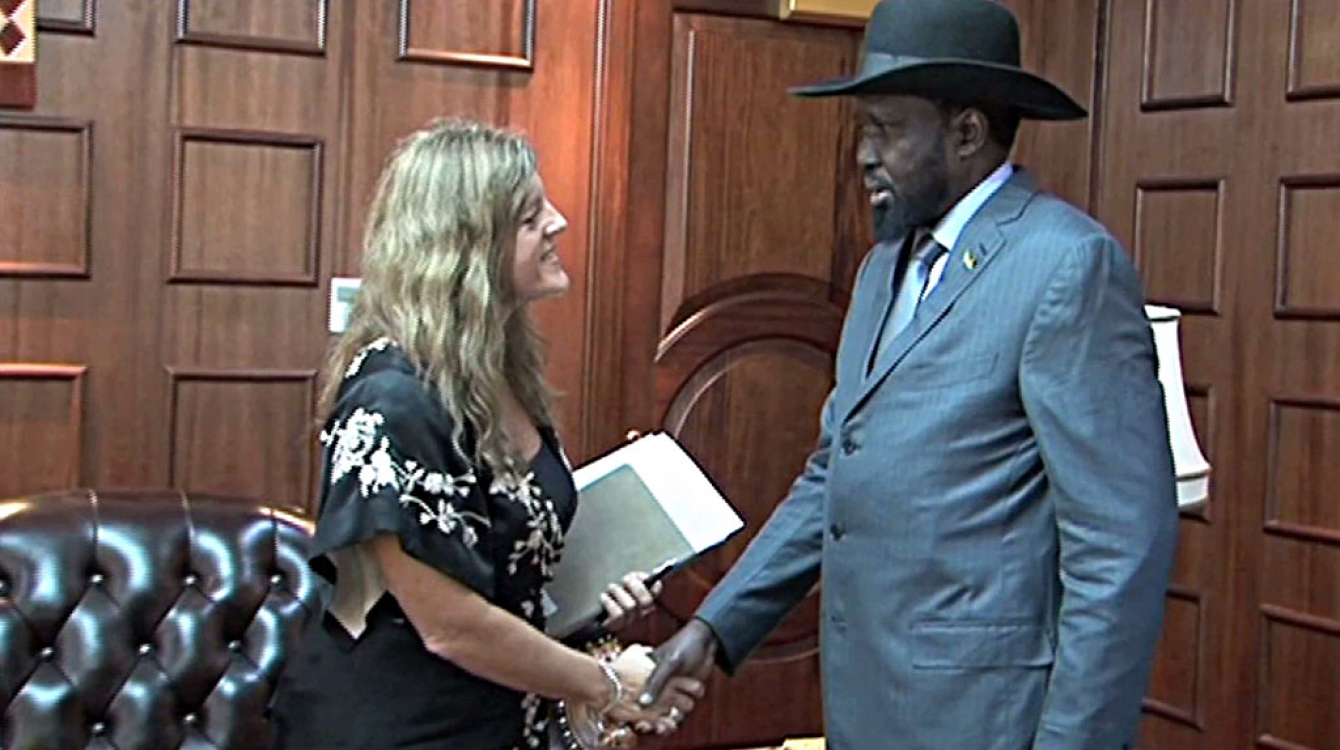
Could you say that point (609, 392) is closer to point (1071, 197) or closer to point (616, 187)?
point (616, 187)

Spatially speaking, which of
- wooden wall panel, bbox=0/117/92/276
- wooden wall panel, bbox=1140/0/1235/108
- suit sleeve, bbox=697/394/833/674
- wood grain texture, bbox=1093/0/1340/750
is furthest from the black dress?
wooden wall panel, bbox=1140/0/1235/108

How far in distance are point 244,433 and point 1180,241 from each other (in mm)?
1983

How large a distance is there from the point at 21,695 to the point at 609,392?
1.58 meters

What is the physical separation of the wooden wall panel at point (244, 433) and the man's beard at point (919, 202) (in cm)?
175

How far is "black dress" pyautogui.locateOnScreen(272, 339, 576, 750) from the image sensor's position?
1.95 metres

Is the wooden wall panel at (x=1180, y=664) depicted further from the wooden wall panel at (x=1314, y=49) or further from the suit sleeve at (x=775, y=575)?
the suit sleeve at (x=775, y=575)

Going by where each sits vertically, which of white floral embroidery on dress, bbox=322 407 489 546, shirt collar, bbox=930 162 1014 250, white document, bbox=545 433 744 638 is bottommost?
white document, bbox=545 433 744 638

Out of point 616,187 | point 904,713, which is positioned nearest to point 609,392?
point 616,187

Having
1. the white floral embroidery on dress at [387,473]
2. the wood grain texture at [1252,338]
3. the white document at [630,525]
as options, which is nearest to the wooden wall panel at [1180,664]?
the wood grain texture at [1252,338]

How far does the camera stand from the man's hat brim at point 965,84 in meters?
1.82

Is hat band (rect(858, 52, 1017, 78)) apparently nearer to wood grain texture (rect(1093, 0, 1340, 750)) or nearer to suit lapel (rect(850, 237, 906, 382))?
suit lapel (rect(850, 237, 906, 382))

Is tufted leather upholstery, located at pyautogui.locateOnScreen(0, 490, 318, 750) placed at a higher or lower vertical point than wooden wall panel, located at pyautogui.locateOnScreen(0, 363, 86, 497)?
lower

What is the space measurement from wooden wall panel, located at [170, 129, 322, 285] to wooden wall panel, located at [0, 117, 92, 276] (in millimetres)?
177

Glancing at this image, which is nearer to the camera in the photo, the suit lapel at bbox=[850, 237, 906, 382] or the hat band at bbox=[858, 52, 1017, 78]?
the hat band at bbox=[858, 52, 1017, 78]
